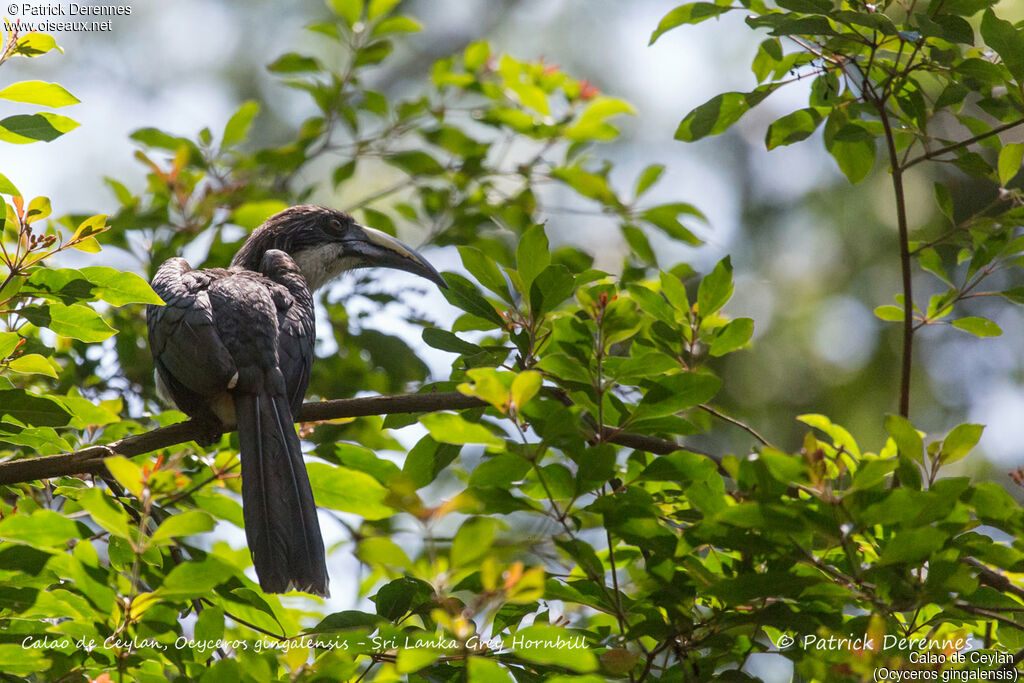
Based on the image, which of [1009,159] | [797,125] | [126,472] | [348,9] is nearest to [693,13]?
[797,125]

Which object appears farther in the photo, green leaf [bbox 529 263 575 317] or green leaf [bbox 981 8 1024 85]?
green leaf [bbox 981 8 1024 85]

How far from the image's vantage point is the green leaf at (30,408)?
232 centimetres

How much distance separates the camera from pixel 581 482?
1.91 meters

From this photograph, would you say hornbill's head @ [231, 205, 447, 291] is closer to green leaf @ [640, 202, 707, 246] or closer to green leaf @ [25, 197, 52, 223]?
green leaf @ [640, 202, 707, 246]

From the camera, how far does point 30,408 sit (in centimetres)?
234

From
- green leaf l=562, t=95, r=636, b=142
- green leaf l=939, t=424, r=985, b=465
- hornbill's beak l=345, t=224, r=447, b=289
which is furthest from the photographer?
green leaf l=562, t=95, r=636, b=142

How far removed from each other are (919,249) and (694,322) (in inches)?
25.7

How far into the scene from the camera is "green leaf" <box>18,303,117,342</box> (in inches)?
92.6

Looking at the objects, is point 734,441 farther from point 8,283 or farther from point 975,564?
point 8,283

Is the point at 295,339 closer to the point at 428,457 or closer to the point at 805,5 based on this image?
the point at 428,457

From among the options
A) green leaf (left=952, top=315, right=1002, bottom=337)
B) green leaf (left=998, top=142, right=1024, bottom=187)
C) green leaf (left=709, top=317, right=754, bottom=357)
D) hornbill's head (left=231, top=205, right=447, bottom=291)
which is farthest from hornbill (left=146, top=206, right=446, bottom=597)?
green leaf (left=998, top=142, right=1024, bottom=187)

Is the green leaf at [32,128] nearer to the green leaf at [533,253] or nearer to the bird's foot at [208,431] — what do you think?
the bird's foot at [208,431]

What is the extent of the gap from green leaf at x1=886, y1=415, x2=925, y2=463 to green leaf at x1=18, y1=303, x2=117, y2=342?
1886mm

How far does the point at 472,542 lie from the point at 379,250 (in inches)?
103
